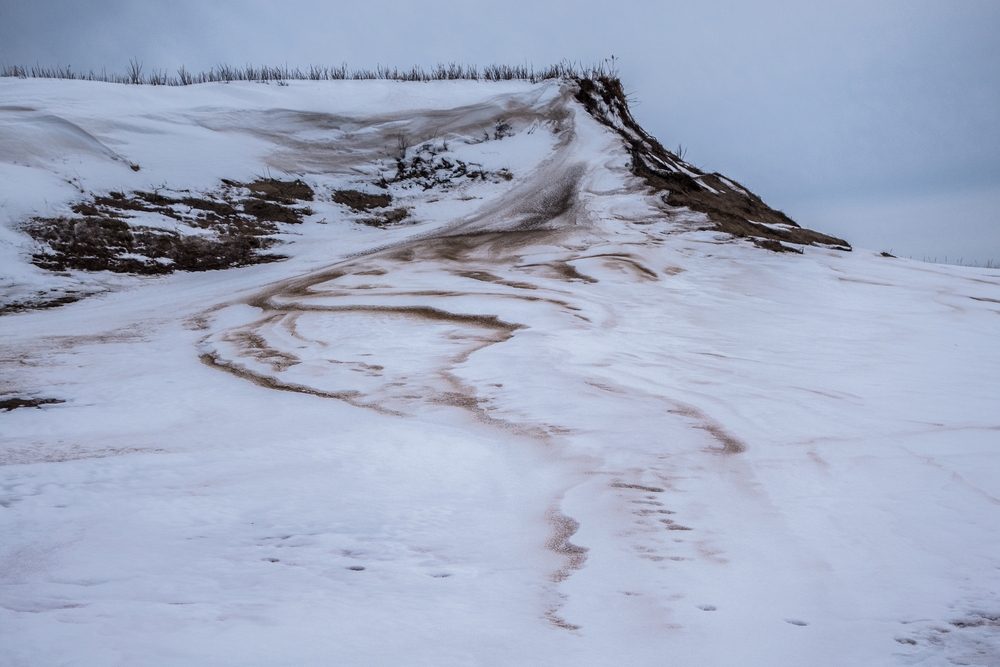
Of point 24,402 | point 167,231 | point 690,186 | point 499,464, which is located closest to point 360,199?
point 167,231

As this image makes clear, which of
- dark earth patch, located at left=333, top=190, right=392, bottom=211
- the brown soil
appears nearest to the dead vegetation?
dark earth patch, located at left=333, top=190, right=392, bottom=211

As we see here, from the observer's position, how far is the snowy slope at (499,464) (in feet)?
4.41

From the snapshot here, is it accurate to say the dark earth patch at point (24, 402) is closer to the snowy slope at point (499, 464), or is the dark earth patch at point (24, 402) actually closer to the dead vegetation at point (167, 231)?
the snowy slope at point (499, 464)

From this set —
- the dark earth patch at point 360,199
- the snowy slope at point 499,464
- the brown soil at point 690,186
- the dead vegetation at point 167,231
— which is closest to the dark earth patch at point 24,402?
the snowy slope at point 499,464

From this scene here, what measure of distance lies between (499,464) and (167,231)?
5.64 meters

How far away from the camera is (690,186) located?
8547 mm

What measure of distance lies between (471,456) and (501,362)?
42.7 inches

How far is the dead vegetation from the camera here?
19.5 ft

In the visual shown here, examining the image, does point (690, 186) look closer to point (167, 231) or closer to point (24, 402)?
point (167, 231)

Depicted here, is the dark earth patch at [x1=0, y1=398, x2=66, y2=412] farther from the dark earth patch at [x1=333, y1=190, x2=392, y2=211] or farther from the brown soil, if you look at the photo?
the brown soil

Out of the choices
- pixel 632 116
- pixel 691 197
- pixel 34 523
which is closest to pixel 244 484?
pixel 34 523

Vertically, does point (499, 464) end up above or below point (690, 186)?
below

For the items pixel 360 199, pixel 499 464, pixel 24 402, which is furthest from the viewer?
pixel 360 199

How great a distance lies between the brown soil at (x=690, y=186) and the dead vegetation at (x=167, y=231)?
4.44 metres
